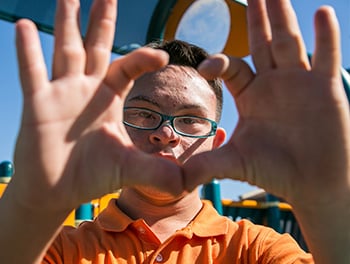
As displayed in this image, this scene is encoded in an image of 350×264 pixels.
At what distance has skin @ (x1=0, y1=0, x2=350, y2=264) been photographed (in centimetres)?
66

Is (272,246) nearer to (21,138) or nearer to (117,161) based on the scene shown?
(117,161)

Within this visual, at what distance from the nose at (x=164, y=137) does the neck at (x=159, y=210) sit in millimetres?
137

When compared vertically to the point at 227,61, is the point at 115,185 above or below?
below

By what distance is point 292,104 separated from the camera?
2.29 ft

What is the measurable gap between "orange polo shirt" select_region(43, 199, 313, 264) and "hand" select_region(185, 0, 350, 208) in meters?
0.29

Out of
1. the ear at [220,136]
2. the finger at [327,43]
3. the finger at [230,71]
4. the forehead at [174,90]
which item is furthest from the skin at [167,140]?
the finger at [327,43]

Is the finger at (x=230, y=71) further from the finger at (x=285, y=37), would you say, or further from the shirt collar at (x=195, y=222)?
the shirt collar at (x=195, y=222)

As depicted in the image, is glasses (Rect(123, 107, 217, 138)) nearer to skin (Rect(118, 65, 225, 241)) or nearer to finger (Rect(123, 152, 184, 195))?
skin (Rect(118, 65, 225, 241))

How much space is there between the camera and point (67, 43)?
0.70m

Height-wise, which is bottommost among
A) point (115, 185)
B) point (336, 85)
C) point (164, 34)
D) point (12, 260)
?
point (164, 34)

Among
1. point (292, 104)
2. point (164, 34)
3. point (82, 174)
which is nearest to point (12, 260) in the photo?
point (82, 174)

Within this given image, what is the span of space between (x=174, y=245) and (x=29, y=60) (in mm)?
494

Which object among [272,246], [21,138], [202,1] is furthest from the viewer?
[202,1]

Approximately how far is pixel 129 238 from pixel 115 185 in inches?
13.9
